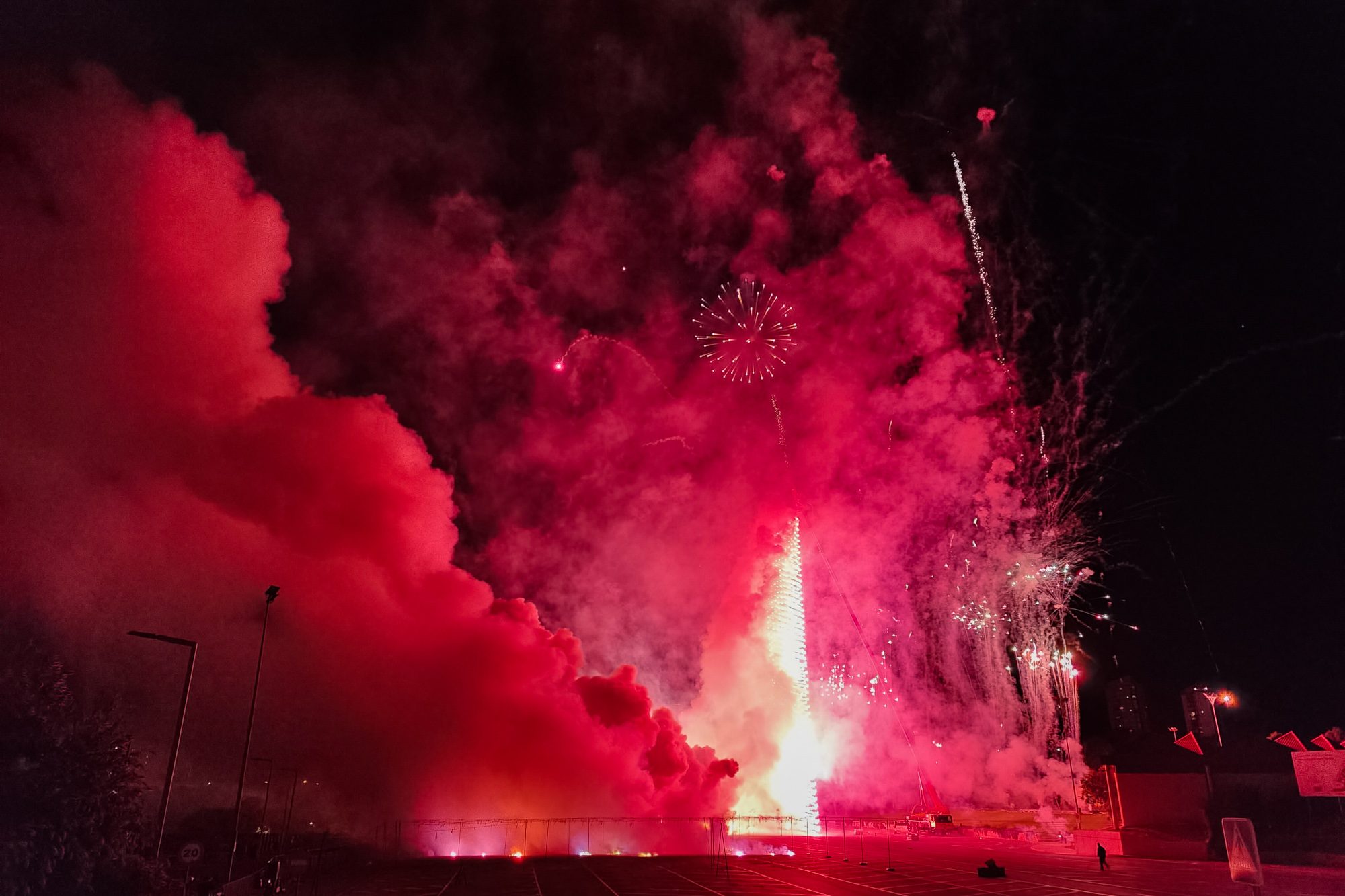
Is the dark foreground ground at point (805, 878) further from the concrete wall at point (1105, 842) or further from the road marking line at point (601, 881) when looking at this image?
the concrete wall at point (1105, 842)

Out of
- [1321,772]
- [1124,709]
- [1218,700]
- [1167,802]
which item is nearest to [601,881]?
[1321,772]

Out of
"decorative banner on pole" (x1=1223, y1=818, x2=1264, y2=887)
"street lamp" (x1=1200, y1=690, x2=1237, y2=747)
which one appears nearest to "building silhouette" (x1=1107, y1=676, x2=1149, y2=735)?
"street lamp" (x1=1200, y1=690, x2=1237, y2=747)

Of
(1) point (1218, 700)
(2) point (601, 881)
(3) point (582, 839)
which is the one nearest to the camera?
(2) point (601, 881)

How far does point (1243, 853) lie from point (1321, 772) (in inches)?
1041

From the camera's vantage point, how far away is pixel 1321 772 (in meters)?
33.1

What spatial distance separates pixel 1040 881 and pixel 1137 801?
16670mm

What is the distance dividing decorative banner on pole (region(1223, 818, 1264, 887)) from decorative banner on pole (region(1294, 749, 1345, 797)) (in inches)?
998

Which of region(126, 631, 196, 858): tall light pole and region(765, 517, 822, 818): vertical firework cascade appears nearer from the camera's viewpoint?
region(126, 631, 196, 858): tall light pole

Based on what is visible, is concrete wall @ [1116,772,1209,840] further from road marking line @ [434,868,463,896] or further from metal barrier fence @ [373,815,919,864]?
road marking line @ [434,868,463,896]

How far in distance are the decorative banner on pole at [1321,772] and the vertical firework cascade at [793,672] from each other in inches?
976

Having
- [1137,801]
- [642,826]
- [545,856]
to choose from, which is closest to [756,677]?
[642,826]

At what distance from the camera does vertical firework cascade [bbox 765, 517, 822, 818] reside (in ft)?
164

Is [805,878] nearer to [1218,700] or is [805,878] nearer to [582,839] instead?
[582,839]

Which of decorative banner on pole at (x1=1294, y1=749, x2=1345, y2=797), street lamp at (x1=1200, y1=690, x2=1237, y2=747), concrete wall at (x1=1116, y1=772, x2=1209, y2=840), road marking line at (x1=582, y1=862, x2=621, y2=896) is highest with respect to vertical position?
street lamp at (x1=1200, y1=690, x2=1237, y2=747)
